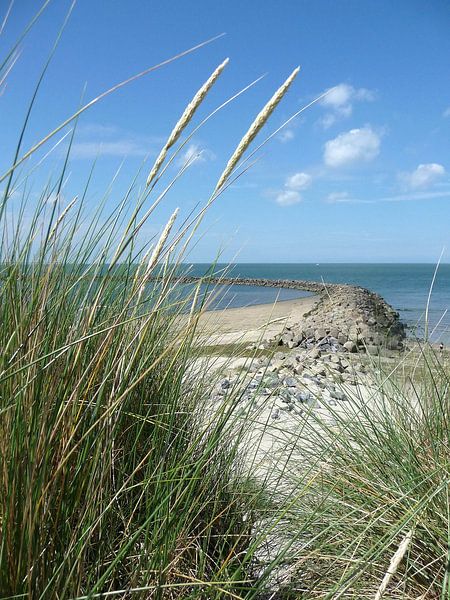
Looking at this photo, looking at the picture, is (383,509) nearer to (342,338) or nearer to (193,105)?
(193,105)

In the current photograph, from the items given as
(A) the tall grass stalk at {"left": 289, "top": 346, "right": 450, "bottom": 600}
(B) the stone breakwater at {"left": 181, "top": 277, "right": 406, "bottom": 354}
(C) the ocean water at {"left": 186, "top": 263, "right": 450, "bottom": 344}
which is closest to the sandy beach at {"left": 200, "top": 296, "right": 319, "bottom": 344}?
(C) the ocean water at {"left": 186, "top": 263, "right": 450, "bottom": 344}

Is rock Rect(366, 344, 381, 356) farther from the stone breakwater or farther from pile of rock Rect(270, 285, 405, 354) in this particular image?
pile of rock Rect(270, 285, 405, 354)

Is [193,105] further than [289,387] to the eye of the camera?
No

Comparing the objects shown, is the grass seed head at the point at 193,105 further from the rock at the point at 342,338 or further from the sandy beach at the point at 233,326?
the rock at the point at 342,338

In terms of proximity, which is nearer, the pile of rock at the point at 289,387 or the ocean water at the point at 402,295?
the pile of rock at the point at 289,387

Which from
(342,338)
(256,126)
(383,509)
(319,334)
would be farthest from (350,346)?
(256,126)

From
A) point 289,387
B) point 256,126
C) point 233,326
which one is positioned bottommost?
point 289,387

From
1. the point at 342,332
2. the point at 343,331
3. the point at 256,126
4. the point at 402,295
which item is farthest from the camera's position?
the point at 402,295

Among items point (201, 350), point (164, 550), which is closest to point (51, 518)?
point (164, 550)

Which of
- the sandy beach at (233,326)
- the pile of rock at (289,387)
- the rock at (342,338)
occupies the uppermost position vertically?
the sandy beach at (233,326)

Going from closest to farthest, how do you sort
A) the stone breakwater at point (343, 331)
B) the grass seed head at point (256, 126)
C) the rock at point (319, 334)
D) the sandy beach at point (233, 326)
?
the grass seed head at point (256, 126) < the sandy beach at point (233, 326) < the stone breakwater at point (343, 331) < the rock at point (319, 334)

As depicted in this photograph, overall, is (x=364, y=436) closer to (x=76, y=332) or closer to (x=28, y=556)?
(x=76, y=332)

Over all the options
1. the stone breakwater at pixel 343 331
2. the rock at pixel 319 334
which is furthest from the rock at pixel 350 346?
the rock at pixel 319 334

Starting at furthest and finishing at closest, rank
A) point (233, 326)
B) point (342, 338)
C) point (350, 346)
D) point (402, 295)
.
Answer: point (402, 295)
point (342, 338)
point (350, 346)
point (233, 326)
